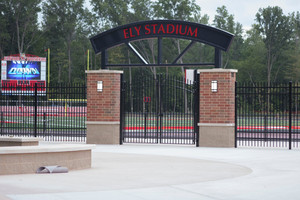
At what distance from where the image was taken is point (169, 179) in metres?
12.1

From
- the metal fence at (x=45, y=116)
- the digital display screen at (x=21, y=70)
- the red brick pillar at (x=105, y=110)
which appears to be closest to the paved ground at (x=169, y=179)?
the red brick pillar at (x=105, y=110)

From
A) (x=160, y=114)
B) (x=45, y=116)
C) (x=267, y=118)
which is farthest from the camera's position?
(x=45, y=116)

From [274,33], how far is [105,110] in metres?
62.5

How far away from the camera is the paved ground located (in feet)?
32.9

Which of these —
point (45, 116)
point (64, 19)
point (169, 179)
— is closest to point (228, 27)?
point (64, 19)

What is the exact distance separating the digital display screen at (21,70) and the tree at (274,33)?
3659 centimetres

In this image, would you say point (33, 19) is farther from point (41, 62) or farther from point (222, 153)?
point (222, 153)

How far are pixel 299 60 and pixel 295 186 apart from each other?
218ft

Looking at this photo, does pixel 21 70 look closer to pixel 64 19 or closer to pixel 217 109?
pixel 64 19

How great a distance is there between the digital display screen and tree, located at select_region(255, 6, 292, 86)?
36.6 m

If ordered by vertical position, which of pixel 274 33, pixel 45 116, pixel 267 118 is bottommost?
pixel 45 116

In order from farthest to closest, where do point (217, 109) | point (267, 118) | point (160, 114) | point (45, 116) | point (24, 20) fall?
1. point (24, 20)
2. point (45, 116)
3. point (267, 118)
4. point (160, 114)
5. point (217, 109)

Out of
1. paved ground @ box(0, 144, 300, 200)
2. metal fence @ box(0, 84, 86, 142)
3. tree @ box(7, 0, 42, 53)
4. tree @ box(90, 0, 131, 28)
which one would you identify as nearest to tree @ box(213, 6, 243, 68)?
tree @ box(90, 0, 131, 28)

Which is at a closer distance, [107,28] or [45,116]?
[45,116]
